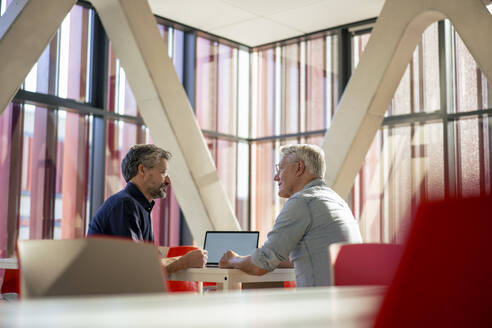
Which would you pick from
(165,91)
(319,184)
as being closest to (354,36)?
(165,91)

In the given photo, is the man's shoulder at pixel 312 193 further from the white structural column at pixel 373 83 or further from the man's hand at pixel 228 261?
the white structural column at pixel 373 83

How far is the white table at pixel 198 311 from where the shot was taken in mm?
713

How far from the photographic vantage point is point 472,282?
1157 millimetres

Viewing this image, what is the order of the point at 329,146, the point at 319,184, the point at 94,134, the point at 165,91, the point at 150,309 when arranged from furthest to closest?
the point at 94,134
the point at 329,146
the point at 165,91
the point at 319,184
the point at 150,309

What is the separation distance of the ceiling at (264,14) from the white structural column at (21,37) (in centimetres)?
261

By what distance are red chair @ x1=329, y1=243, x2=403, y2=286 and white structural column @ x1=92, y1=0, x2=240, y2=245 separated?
13.5ft

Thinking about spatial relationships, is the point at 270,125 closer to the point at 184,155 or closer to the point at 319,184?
the point at 184,155

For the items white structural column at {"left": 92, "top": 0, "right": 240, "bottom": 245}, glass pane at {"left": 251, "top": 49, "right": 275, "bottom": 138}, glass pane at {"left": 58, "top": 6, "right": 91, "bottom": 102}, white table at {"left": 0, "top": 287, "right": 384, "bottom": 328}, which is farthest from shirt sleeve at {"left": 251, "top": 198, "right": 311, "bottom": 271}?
glass pane at {"left": 251, "top": 49, "right": 275, "bottom": 138}

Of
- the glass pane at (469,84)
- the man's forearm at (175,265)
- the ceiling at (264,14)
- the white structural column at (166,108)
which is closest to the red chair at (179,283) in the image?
the man's forearm at (175,265)

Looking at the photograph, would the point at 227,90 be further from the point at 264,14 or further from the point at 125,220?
the point at 125,220

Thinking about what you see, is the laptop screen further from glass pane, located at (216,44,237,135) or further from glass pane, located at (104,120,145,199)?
glass pane, located at (216,44,237,135)

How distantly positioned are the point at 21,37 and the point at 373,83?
11.2ft

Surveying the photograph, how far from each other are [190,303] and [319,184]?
2568 mm

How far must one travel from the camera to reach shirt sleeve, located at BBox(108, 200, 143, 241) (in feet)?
11.3
